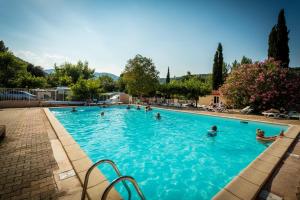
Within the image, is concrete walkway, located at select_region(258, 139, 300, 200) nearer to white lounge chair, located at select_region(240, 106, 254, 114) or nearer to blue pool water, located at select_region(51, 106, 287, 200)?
blue pool water, located at select_region(51, 106, 287, 200)

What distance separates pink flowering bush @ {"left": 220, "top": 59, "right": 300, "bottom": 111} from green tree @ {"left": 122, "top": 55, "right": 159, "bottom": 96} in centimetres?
1345

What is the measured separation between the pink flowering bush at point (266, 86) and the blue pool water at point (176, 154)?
601 centimetres

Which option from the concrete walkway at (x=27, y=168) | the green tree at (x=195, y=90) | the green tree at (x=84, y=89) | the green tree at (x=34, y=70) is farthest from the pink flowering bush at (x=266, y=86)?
the green tree at (x=34, y=70)

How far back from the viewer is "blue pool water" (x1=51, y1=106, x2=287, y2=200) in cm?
497

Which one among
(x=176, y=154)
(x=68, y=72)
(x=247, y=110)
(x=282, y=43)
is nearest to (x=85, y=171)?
(x=176, y=154)

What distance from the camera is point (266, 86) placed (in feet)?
53.6

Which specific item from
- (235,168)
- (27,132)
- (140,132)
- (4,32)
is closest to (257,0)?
(235,168)

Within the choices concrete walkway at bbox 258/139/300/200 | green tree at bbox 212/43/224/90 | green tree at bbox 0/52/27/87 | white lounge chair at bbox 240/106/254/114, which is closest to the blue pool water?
concrete walkway at bbox 258/139/300/200

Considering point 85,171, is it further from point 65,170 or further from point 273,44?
point 273,44

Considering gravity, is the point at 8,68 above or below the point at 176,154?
above

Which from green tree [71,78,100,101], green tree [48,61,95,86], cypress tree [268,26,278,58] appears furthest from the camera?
green tree [48,61,95,86]

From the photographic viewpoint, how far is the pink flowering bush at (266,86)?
15.6 metres

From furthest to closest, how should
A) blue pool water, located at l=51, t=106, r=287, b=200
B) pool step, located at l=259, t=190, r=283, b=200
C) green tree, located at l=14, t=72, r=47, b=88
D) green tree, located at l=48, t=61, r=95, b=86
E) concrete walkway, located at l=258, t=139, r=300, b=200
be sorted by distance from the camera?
green tree, located at l=48, t=61, r=95, b=86 < green tree, located at l=14, t=72, r=47, b=88 < blue pool water, located at l=51, t=106, r=287, b=200 < concrete walkway, located at l=258, t=139, r=300, b=200 < pool step, located at l=259, t=190, r=283, b=200

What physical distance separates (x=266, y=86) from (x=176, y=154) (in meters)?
15.6
